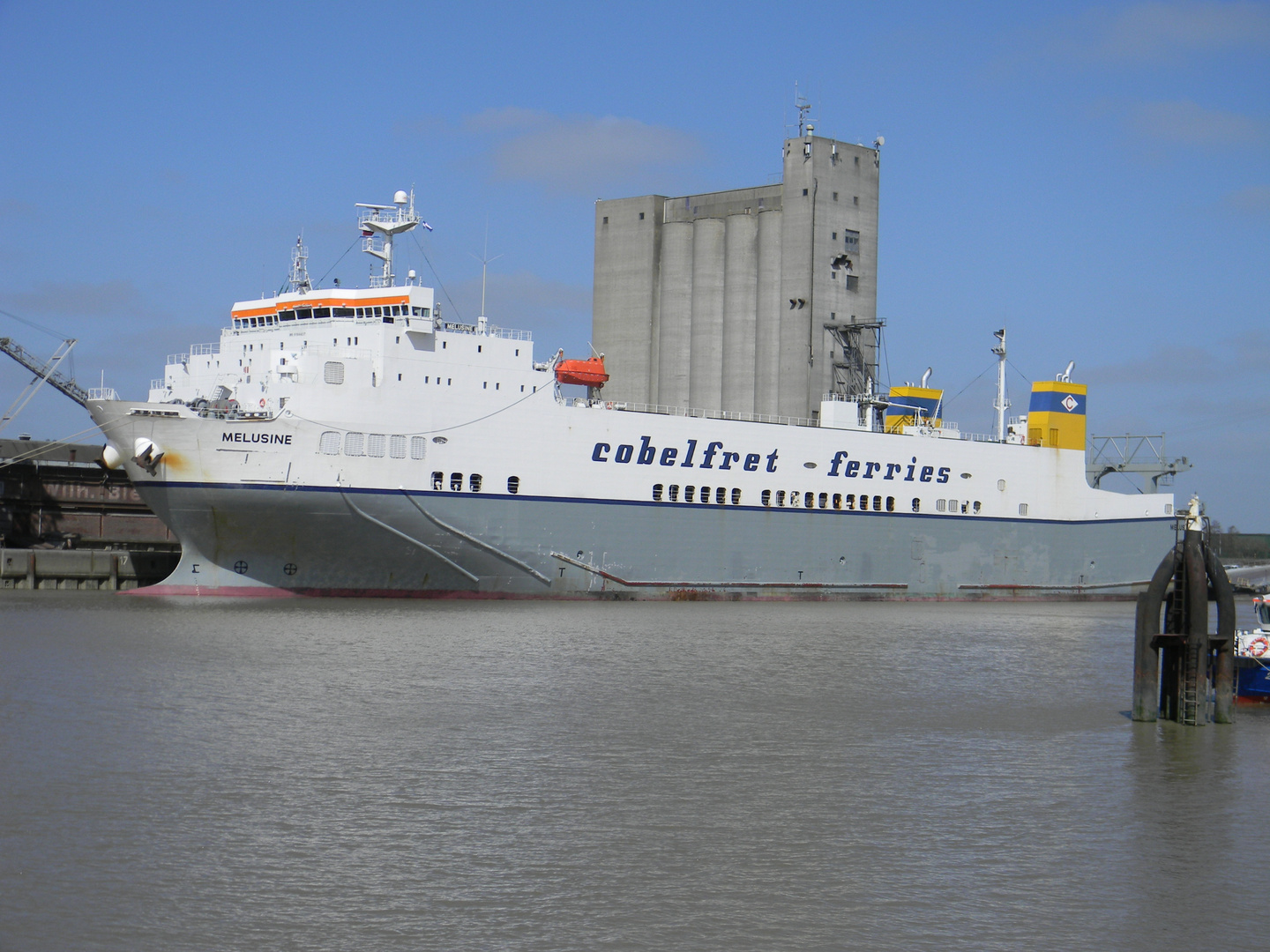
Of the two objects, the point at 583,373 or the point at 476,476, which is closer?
the point at 476,476

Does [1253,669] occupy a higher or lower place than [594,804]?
higher

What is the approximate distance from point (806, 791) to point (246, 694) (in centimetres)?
689

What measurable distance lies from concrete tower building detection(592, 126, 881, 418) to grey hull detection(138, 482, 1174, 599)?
843cm

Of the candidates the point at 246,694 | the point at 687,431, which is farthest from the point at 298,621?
the point at 687,431

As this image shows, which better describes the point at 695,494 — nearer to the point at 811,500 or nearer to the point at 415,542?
the point at 811,500

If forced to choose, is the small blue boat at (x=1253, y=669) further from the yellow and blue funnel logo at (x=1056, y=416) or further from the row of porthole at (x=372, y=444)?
the yellow and blue funnel logo at (x=1056, y=416)

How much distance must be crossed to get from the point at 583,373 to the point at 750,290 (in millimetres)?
14712

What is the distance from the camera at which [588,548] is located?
2892cm

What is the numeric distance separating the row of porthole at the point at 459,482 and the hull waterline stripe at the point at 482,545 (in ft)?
1.73

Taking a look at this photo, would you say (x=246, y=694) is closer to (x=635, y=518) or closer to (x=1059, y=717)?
(x=1059, y=717)

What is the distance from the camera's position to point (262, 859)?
333 inches

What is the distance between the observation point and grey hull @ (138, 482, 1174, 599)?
25891 millimetres

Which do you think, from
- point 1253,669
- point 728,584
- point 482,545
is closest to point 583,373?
point 482,545

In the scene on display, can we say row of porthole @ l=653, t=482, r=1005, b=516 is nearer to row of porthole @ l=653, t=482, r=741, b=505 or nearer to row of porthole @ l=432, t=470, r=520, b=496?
row of porthole @ l=653, t=482, r=741, b=505
